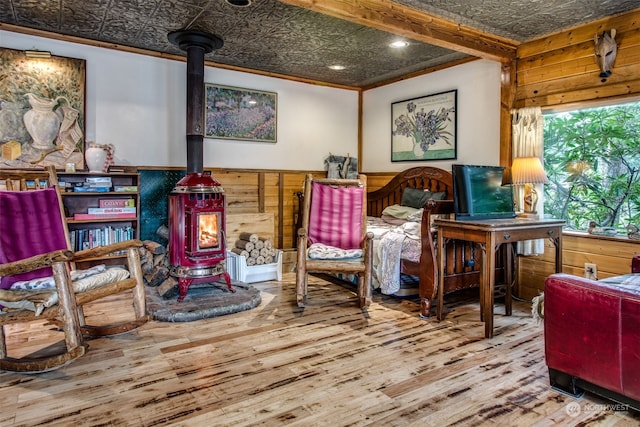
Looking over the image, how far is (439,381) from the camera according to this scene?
2.28 meters

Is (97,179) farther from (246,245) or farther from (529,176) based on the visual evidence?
(529,176)

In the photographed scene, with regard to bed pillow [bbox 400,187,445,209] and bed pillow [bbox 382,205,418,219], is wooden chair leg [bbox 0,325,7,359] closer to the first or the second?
bed pillow [bbox 382,205,418,219]

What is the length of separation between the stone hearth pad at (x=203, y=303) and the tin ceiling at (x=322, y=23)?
94.6 inches

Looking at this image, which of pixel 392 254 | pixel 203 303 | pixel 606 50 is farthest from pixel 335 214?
pixel 606 50

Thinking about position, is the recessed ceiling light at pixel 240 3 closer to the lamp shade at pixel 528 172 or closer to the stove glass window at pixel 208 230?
the stove glass window at pixel 208 230

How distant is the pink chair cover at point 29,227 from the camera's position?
8.81ft

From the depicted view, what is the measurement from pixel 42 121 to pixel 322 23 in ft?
9.13

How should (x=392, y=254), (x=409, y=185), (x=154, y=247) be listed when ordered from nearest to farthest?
(x=392, y=254) → (x=154, y=247) → (x=409, y=185)

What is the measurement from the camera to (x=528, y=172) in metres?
3.70

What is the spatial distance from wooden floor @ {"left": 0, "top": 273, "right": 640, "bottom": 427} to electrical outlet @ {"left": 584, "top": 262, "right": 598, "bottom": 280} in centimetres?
77

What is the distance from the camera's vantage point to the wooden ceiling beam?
9.80 ft

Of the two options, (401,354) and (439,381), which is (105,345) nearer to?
(401,354)

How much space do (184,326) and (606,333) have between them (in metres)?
2.70

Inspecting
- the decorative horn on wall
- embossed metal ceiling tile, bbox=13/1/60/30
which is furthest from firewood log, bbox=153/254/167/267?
the decorative horn on wall
